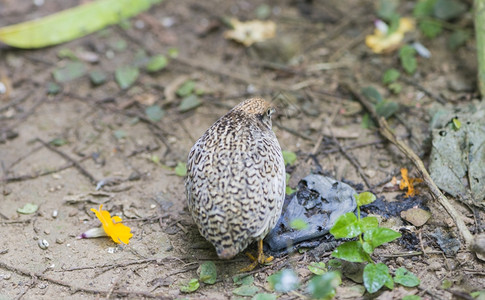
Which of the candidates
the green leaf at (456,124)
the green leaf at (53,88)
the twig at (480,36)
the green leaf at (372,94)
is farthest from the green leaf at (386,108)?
the green leaf at (53,88)

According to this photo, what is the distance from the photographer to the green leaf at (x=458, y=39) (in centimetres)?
704

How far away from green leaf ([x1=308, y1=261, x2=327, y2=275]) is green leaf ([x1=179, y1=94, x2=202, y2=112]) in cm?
312

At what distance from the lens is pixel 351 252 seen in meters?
4.39

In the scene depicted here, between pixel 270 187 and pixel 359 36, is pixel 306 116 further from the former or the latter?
pixel 270 187

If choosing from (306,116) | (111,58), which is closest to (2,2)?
(111,58)

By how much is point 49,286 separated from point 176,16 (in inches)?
202

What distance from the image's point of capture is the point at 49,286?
4.67 m

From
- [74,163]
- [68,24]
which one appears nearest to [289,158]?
[74,163]

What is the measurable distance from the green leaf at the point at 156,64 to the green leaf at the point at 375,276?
4486 mm

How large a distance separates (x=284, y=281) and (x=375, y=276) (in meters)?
0.76

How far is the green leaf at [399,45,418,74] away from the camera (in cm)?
688

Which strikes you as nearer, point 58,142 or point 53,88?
point 58,142

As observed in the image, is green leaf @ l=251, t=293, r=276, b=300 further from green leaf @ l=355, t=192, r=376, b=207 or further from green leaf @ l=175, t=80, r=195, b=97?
green leaf @ l=175, t=80, r=195, b=97

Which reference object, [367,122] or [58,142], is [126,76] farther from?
[367,122]
